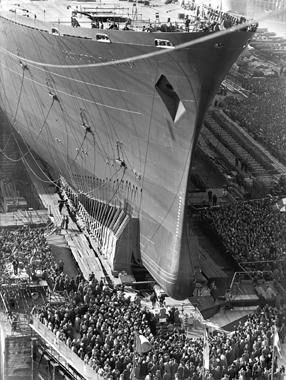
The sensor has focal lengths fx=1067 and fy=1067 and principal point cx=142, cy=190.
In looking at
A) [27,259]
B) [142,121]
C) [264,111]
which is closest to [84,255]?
[27,259]

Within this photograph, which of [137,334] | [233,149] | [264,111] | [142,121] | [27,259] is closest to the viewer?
[137,334]

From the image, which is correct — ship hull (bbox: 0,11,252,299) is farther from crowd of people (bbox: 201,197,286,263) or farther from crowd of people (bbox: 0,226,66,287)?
crowd of people (bbox: 0,226,66,287)

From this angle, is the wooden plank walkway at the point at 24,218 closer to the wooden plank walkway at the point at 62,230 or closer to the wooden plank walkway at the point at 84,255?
the wooden plank walkway at the point at 62,230

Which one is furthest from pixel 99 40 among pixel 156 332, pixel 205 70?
pixel 156 332

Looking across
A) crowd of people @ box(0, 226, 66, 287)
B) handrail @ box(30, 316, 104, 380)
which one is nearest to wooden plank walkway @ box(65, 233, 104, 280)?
crowd of people @ box(0, 226, 66, 287)

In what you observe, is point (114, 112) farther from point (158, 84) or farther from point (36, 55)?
point (36, 55)

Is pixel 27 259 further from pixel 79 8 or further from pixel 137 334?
pixel 79 8
